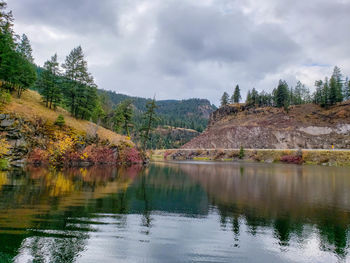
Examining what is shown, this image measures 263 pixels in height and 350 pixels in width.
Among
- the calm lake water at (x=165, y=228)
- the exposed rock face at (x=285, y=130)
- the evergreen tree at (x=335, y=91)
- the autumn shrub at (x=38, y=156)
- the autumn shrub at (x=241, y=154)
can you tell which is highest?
the evergreen tree at (x=335, y=91)

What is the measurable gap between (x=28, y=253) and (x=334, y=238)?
11279 mm

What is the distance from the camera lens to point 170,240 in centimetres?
914

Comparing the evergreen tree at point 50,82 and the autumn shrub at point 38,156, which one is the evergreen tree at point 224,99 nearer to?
the evergreen tree at point 50,82

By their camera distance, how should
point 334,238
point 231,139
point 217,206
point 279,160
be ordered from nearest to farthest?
point 334,238
point 217,206
point 279,160
point 231,139

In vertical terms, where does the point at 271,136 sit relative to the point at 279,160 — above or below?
above

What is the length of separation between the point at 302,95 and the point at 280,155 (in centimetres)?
9589

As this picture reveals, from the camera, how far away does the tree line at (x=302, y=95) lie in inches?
4257

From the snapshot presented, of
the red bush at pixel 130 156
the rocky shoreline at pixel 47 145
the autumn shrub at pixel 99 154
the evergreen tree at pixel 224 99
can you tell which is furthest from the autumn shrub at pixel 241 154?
the evergreen tree at pixel 224 99

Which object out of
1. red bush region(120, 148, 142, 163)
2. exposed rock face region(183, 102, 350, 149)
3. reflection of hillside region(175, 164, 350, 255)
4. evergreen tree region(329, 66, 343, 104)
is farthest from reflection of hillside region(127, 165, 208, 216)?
evergreen tree region(329, 66, 343, 104)

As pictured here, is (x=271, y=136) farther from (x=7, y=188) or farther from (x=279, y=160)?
(x=7, y=188)

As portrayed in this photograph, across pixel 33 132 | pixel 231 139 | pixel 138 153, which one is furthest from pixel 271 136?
pixel 33 132

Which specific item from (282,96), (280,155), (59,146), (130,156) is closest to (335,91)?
(282,96)

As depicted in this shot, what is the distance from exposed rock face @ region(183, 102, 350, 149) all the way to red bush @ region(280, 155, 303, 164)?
21.1m

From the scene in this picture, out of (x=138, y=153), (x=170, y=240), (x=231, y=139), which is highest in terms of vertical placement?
(x=231, y=139)
